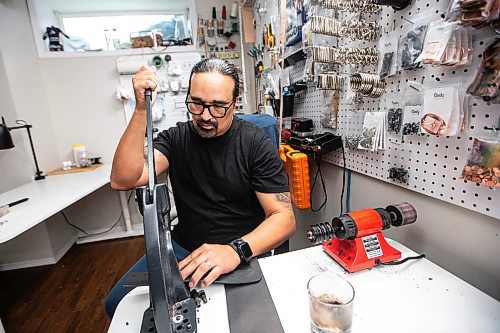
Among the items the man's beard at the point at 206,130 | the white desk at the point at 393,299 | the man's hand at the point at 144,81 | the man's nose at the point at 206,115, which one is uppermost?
the man's hand at the point at 144,81

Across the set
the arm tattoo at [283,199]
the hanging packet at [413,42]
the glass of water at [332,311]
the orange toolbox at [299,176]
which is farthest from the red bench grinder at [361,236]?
the orange toolbox at [299,176]

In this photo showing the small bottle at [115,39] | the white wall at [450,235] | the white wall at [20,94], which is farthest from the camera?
the small bottle at [115,39]

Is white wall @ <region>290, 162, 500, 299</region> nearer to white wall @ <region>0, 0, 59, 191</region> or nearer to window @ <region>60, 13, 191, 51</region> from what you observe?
window @ <region>60, 13, 191, 51</region>

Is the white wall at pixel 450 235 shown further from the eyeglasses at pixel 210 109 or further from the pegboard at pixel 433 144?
the eyeglasses at pixel 210 109

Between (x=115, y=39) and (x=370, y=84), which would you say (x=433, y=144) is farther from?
(x=115, y=39)

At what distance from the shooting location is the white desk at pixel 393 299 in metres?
0.53

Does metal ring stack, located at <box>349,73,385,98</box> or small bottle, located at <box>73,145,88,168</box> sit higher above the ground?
metal ring stack, located at <box>349,73,385,98</box>

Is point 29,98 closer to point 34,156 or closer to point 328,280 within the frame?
point 34,156

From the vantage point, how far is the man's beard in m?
1.04

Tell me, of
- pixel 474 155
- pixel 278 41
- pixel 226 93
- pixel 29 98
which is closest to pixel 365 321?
pixel 474 155

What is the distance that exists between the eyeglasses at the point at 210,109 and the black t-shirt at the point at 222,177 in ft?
0.39

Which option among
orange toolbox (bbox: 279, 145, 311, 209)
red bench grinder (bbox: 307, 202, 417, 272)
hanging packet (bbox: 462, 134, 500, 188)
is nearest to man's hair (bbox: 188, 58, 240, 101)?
orange toolbox (bbox: 279, 145, 311, 209)

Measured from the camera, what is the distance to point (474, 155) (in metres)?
0.59

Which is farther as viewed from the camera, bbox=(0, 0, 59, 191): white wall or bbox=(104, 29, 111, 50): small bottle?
bbox=(104, 29, 111, 50): small bottle
